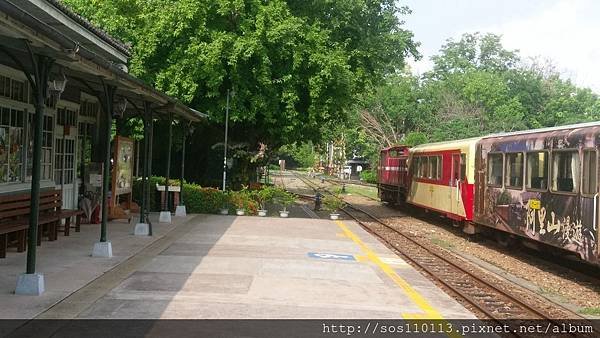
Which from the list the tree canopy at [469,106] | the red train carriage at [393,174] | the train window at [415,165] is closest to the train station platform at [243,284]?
the train window at [415,165]

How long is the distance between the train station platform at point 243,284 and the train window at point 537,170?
312 centimetres

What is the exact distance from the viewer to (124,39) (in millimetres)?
23312

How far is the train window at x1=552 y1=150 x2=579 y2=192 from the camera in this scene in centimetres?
1127

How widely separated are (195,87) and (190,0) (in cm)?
276

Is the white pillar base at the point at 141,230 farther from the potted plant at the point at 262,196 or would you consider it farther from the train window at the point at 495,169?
the train window at the point at 495,169

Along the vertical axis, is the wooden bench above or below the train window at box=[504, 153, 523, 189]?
below

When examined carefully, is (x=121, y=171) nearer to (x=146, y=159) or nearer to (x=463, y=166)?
(x=146, y=159)

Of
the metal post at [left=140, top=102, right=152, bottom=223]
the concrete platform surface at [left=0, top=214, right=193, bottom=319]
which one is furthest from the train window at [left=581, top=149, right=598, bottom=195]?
the metal post at [left=140, top=102, right=152, bottom=223]

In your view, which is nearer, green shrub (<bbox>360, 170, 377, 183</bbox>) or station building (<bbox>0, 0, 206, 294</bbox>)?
station building (<bbox>0, 0, 206, 294</bbox>)

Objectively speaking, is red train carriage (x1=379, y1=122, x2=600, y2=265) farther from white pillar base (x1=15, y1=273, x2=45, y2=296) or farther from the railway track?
white pillar base (x1=15, y1=273, x2=45, y2=296)

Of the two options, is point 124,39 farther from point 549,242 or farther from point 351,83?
point 549,242

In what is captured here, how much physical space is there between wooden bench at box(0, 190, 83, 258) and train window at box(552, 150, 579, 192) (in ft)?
30.1

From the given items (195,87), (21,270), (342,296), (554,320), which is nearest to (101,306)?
(21,270)

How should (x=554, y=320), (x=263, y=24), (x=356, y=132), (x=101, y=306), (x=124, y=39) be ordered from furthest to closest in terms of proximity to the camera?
(x=356, y=132)
(x=124, y=39)
(x=263, y=24)
(x=554, y=320)
(x=101, y=306)
